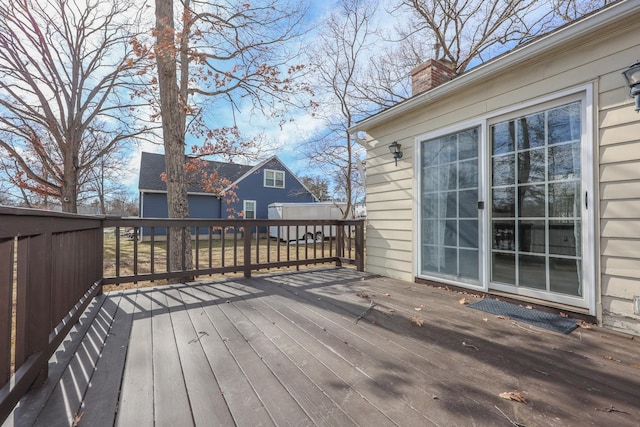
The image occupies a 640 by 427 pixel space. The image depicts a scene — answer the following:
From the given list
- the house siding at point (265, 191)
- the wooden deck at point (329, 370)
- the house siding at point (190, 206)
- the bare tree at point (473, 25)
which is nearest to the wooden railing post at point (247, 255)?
the wooden deck at point (329, 370)

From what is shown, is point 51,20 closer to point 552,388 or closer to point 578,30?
point 578,30

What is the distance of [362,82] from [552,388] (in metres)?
10.3

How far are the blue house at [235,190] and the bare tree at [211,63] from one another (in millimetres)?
7366

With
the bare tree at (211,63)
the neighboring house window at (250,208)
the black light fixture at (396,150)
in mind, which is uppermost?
the bare tree at (211,63)

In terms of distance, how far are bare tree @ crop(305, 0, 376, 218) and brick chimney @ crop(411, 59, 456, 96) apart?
16.2 feet

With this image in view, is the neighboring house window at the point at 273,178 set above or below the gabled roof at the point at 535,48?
above

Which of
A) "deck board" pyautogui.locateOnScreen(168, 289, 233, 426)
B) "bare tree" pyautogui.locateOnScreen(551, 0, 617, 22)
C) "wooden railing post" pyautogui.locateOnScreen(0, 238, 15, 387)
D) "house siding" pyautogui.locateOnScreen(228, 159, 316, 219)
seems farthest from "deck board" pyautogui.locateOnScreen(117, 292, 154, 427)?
"house siding" pyautogui.locateOnScreen(228, 159, 316, 219)

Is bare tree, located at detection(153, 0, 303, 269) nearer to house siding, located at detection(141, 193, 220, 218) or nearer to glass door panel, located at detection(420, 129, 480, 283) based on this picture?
glass door panel, located at detection(420, 129, 480, 283)

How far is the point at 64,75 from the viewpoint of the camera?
Answer: 8.91 meters

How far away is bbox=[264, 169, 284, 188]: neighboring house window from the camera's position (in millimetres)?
16172

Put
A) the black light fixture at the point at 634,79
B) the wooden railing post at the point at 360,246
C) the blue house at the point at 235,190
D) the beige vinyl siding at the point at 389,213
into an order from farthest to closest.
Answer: the blue house at the point at 235,190, the wooden railing post at the point at 360,246, the beige vinyl siding at the point at 389,213, the black light fixture at the point at 634,79

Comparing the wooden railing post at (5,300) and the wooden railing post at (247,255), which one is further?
the wooden railing post at (247,255)

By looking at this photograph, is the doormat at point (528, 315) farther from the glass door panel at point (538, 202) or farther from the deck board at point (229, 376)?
the deck board at point (229, 376)

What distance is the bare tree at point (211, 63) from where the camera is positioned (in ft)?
15.6
